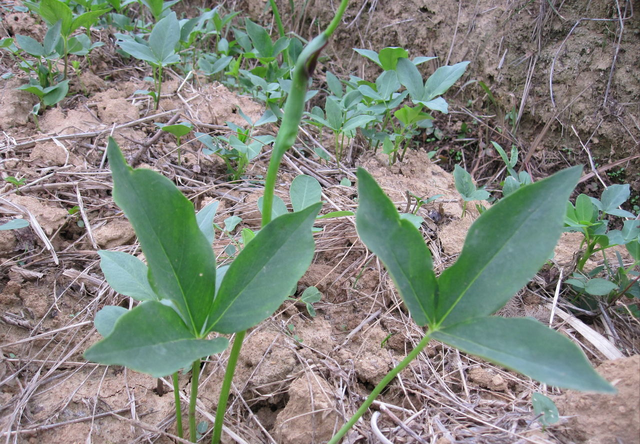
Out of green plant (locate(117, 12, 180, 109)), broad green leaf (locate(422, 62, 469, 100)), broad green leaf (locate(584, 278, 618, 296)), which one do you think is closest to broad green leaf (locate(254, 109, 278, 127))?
green plant (locate(117, 12, 180, 109))

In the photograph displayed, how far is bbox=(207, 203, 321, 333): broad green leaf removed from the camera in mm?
920

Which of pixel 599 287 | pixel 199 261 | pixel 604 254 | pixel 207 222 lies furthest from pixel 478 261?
pixel 604 254

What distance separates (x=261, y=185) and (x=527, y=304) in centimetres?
127

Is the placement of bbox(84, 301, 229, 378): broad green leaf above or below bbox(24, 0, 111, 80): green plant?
below

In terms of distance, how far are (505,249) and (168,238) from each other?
2.23 feet

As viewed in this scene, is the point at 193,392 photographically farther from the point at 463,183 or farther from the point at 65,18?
the point at 65,18

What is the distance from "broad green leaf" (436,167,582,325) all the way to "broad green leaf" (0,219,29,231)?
1.52m

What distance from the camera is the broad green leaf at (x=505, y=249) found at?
2.87 ft

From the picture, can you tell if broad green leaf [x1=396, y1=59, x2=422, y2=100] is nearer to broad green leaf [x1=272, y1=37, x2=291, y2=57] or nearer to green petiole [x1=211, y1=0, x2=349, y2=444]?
broad green leaf [x1=272, y1=37, x2=291, y2=57]

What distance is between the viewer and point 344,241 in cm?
190

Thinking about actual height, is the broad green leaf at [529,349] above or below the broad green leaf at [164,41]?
below

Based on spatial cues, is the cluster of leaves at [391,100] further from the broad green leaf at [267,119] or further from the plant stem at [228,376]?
the plant stem at [228,376]

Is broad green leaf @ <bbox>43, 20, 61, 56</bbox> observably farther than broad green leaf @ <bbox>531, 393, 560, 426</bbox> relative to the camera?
Yes

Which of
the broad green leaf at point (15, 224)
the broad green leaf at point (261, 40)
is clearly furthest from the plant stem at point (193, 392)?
the broad green leaf at point (261, 40)
